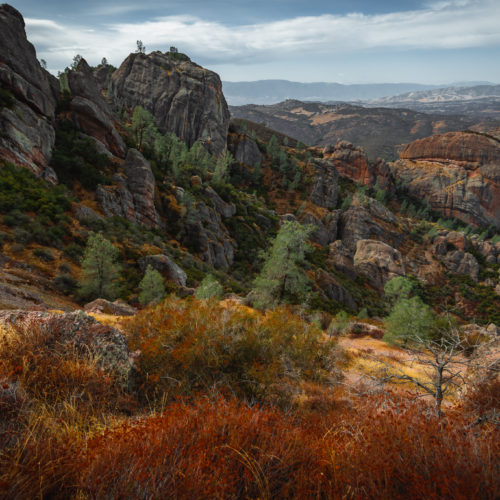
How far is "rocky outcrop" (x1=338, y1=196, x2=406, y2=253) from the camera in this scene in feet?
217

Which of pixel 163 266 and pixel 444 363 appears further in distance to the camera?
pixel 163 266

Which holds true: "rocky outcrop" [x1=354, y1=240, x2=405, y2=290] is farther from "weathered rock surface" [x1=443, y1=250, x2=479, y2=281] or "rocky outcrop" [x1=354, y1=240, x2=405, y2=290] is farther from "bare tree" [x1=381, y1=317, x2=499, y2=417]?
"bare tree" [x1=381, y1=317, x2=499, y2=417]

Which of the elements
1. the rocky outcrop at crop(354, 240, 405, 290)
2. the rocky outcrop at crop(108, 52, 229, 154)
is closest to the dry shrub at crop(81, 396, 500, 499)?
the rocky outcrop at crop(354, 240, 405, 290)

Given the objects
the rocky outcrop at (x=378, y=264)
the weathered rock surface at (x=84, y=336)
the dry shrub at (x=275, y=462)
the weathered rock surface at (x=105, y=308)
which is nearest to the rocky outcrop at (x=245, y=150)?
the rocky outcrop at (x=378, y=264)

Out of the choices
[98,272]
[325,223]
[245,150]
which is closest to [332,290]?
[98,272]

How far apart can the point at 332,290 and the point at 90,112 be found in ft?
128

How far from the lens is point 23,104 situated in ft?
89.0

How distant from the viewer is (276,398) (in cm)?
505

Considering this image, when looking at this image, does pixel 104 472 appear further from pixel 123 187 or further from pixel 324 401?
pixel 123 187

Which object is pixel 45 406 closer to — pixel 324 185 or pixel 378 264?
pixel 378 264

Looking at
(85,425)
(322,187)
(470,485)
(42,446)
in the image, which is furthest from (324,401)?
(322,187)

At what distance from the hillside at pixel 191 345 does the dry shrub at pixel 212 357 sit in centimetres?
4

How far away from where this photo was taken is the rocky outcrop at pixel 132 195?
28.8 metres

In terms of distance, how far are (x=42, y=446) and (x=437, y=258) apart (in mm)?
85359
